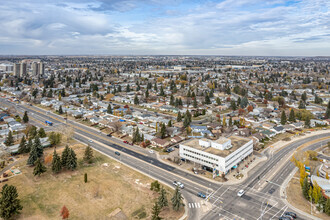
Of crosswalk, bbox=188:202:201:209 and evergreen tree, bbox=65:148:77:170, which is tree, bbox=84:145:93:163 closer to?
evergreen tree, bbox=65:148:77:170

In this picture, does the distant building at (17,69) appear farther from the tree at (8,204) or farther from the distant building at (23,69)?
the tree at (8,204)

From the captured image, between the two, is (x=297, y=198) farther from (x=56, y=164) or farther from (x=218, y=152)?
(x=56, y=164)

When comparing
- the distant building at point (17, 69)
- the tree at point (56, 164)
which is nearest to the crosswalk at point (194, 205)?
the tree at point (56, 164)

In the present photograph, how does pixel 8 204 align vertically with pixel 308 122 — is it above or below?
below

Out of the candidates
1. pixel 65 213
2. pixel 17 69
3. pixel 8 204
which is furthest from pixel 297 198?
pixel 17 69

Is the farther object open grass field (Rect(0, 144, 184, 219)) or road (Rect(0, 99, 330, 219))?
road (Rect(0, 99, 330, 219))

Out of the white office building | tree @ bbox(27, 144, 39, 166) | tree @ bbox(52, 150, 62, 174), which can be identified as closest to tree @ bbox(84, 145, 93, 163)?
tree @ bbox(52, 150, 62, 174)
